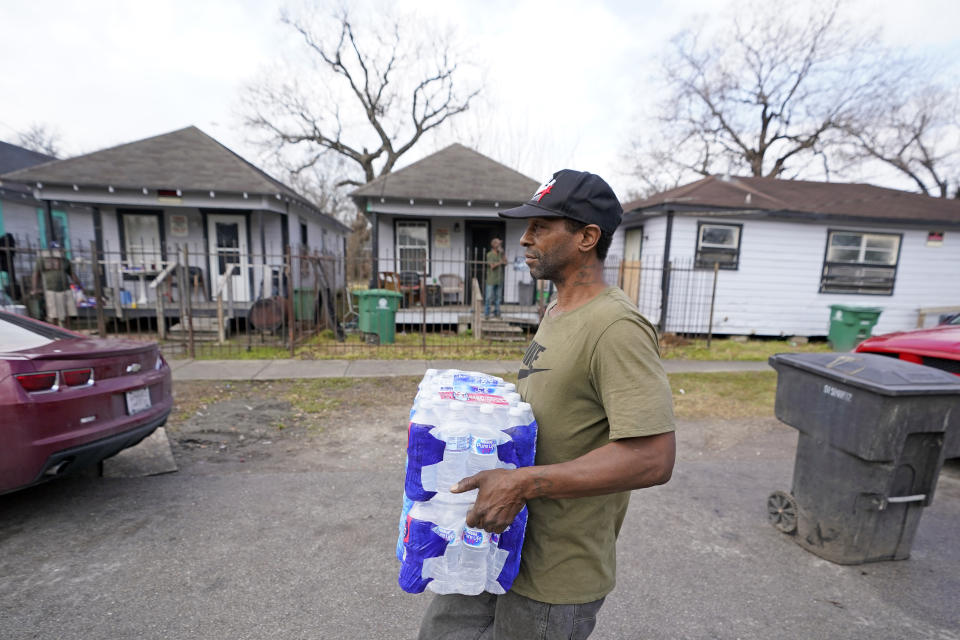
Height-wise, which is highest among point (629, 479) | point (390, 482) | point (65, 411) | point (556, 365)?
point (556, 365)

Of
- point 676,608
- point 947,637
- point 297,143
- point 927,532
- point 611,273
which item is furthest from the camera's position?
point 297,143

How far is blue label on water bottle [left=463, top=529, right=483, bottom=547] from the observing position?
1342mm

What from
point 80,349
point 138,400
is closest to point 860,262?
point 138,400

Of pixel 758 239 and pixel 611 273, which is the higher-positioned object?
pixel 758 239

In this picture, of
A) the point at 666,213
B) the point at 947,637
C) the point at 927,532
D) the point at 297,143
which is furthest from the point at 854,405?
the point at 297,143

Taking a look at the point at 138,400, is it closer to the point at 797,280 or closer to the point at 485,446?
the point at 485,446

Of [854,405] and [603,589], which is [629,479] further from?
[854,405]

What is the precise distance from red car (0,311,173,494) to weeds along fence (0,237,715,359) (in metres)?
5.18

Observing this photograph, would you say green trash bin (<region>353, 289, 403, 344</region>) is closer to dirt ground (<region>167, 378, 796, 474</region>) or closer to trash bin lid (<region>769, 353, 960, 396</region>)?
dirt ground (<region>167, 378, 796, 474</region>)

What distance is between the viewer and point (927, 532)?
342 cm

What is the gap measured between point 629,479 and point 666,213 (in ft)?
37.0

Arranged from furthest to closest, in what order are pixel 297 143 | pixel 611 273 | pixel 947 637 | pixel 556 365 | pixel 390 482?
pixel 297 143 → pixel 611 273 → pixel 390 482 → pixel 947 637 → pixel 556 365

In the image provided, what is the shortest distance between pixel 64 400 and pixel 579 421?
344 cm

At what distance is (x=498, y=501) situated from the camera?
118cm
